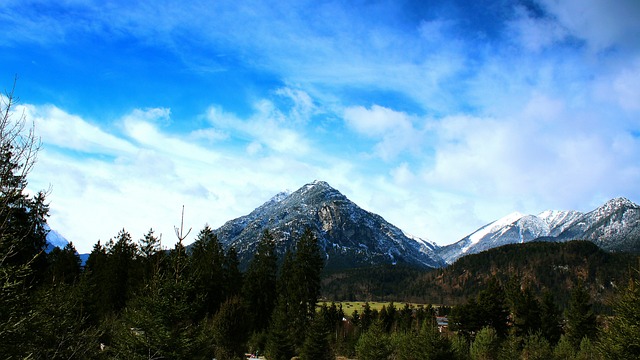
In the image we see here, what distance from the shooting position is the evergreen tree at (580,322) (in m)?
57.7

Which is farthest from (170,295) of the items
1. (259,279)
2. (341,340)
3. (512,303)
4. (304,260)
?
(341,340)

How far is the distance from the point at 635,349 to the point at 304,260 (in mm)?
43276

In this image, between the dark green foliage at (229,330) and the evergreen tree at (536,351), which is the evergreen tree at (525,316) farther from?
the dark green foliage at (229,330)

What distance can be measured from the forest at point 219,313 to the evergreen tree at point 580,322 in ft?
0.45

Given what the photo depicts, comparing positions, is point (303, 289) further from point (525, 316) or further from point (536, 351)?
point (525, 316)

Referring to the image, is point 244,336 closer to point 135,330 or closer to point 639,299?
point 135,330

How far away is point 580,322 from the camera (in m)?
58.1

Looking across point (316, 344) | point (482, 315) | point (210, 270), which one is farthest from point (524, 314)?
point (210, 270)

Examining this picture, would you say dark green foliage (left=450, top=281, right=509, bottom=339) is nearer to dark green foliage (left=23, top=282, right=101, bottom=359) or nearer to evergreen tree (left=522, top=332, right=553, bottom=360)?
evergreen tree (left=522, top=332, right=553, bottom=360)

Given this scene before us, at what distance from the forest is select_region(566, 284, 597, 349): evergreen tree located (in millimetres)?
136

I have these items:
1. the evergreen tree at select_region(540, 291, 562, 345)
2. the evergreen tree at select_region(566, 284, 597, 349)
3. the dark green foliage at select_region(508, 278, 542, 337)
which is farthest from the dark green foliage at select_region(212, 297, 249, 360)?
the evergreen tree at select_region(540, 291, 562, 345)

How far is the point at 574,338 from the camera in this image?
189 ft

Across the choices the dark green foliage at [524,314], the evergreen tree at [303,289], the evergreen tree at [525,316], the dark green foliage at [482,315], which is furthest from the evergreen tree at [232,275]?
the evergreen tree at [525,316]

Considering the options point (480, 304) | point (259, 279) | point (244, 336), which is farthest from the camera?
point (259, 279)
